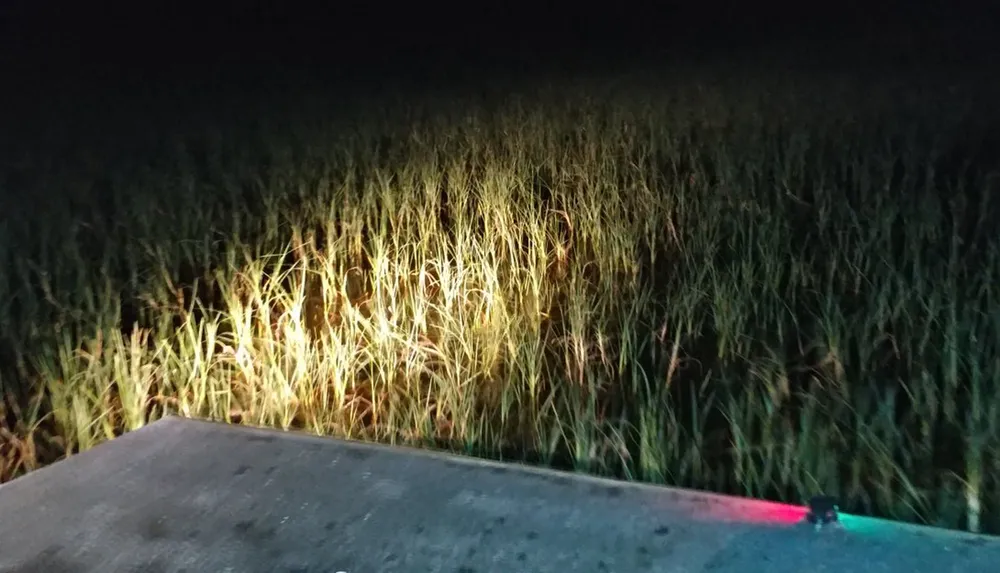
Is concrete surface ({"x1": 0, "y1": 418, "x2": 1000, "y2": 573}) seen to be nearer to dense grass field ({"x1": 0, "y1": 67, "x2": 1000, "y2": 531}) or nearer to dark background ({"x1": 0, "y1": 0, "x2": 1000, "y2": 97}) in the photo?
dense grass field ({"x1": 0, "y1": 67, "x2": 1000, "y2": 531})

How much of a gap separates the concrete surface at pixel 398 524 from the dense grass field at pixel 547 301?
23cm

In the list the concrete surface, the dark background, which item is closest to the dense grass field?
the concrete surface

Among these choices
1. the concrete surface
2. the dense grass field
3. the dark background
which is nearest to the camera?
the concrete surface

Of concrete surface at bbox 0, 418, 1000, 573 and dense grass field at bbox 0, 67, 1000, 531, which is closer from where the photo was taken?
concrete surface at bbox 0, 418, 1000, 573

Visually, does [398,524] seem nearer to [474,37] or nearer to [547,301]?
[547,301]

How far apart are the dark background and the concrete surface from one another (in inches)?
100

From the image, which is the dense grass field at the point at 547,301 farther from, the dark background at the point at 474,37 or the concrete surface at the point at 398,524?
the dark background at the point at 474,37

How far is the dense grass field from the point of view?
5.82 ft

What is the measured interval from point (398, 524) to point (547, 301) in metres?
1.18

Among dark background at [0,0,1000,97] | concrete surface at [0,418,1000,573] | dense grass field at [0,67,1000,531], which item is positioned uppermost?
dark background at [0,0,1000,97]

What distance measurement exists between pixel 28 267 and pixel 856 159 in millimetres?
2711

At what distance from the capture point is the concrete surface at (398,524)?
128 cm

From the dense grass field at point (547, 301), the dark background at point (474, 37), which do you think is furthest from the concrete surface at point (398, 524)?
the dark background at point (474, 37)

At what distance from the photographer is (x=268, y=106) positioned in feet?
15.3
